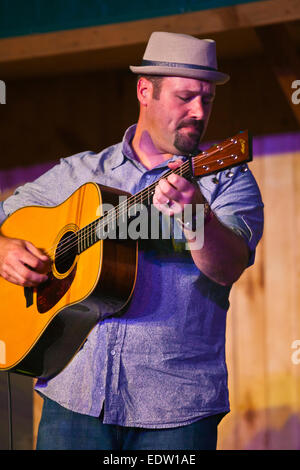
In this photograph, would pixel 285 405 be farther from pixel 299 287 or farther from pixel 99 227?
pixel 99 227

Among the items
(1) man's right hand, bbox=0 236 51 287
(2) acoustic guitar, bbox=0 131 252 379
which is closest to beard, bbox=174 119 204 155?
(2) acoustic guitar, bbox=0 131 252 379

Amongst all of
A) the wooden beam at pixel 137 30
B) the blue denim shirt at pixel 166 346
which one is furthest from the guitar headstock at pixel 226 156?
the wooden beam at pixel 137 30

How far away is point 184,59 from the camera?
2271 mm

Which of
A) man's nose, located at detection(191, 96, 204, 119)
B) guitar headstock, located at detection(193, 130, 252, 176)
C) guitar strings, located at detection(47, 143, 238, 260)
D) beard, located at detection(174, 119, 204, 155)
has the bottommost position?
guitar strings, located at detection(47, 143, 238, 260)

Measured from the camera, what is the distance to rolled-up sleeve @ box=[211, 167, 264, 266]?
2020 millimetres

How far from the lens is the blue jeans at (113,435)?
2.00m

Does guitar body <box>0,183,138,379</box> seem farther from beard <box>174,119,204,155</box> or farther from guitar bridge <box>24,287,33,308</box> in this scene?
beard <box>174,119,204,155</box>

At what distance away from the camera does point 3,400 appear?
124 inches

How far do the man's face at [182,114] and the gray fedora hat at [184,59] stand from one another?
0.03 metres

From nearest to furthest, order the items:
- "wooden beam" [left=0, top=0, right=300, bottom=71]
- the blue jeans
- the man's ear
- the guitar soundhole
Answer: the blue jeans, the guitar soundhole, the man's ear, "wooden beam" [left=0, top=0, right=300, bottom=71]

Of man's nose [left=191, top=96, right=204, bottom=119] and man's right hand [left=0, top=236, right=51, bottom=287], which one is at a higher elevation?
man's nose [left=191, top=96, right=204, bottom=119]

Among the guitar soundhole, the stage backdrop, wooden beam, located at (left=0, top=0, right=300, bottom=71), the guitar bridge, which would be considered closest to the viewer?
the guitar soundhole

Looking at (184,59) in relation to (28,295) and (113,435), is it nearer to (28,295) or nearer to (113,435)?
(28,295)

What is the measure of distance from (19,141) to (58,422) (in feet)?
5.72
